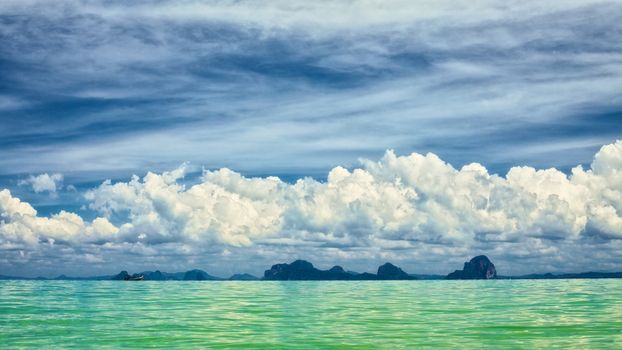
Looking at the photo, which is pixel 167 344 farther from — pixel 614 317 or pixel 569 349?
pixel 614 317

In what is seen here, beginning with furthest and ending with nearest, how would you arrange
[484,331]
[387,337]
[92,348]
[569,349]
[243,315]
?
[243,315] < [484,331] < [387,337] < [92,348] < [569,349]

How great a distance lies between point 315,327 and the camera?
164 ft

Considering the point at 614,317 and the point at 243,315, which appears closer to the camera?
the point at 614,317

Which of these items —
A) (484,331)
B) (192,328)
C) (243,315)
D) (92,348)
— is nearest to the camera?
(92,348)

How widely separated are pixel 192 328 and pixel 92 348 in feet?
39.9

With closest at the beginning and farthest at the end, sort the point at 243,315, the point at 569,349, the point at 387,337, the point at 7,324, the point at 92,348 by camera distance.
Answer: the point at 569,349 → the point at 92,348 → the point at 387,337 → the point at 7,324 → the point at 243,315

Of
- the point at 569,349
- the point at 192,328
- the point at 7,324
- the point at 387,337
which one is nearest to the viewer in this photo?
the point at 569,349

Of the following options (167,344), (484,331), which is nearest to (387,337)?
(484,331)

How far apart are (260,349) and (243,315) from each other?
27.5 m

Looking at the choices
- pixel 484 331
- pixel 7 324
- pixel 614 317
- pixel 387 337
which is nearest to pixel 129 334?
pixel 7 324

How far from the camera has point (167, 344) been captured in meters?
40.1

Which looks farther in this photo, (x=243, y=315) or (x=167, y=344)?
(x=243, y=315)

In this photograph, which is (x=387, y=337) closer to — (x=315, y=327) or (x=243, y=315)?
(x=315, y=327)

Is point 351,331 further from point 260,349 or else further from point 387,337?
point 260,349
